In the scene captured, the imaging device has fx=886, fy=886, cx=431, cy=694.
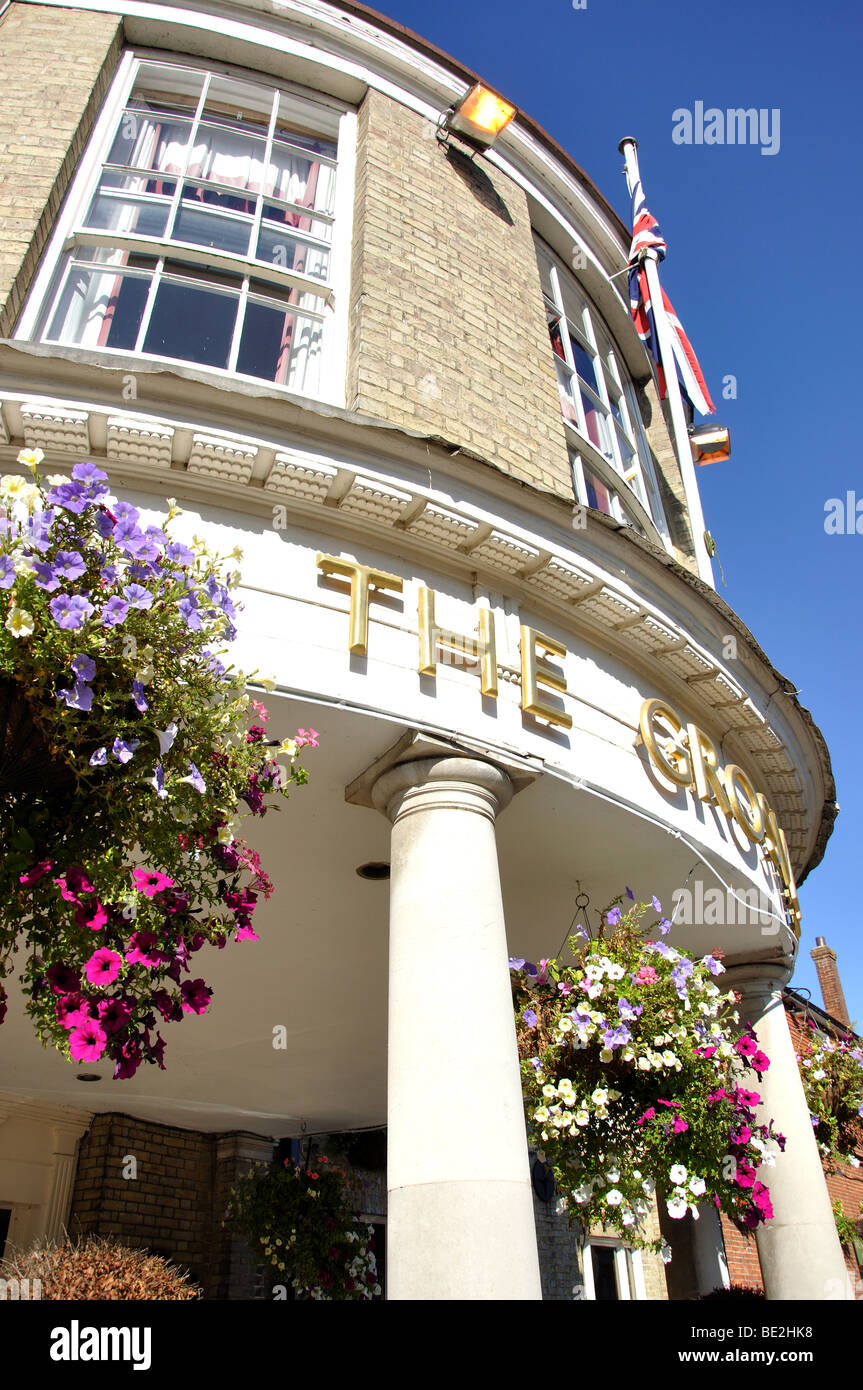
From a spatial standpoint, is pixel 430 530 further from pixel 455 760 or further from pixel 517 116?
pixel 517 116

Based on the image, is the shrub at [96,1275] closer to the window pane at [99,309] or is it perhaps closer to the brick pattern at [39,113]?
the brick pattern at [39,113]

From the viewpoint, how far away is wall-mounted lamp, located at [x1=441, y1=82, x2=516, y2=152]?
8430mm

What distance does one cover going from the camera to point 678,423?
10.0 meters

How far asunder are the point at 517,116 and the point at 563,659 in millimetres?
6789

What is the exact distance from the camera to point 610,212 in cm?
1080

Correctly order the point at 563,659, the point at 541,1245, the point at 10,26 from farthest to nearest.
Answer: the point at 541,1245 < the point at 10,26 < the point at 563,659

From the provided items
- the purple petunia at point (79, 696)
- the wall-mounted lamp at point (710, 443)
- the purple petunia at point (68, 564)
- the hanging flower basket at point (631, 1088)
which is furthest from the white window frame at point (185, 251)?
the wall-mounted lamp at point (710, 443)

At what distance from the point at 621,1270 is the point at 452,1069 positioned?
12.3m

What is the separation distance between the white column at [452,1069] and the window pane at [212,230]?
16.2 feet

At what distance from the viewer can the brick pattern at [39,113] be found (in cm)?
612

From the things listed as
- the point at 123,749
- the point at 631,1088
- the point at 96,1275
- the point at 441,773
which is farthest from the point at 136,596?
the point at 96,1275

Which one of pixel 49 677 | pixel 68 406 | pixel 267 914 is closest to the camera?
pixel 49 677

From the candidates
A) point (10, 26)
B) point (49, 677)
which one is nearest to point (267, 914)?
point (49, 677)

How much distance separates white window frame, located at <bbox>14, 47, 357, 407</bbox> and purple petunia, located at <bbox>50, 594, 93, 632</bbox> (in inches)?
132
